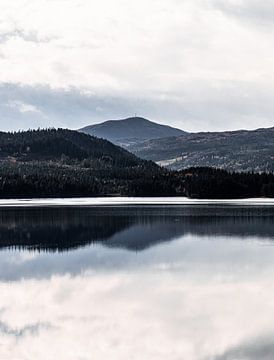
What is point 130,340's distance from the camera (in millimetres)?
27266

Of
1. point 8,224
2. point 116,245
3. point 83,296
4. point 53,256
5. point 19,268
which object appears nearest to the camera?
point 83,296

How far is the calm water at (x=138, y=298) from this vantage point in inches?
1031

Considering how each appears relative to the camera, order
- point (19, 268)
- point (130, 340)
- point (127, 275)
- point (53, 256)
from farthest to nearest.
Result: point (53, 256)
point (19, 268)
point (127, 275)
point (130, 340)

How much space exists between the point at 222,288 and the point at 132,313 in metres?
8.36

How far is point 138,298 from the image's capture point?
35.7 metres

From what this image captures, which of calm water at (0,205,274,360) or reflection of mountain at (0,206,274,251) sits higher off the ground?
reflection of mountain at (0,206,274,251)

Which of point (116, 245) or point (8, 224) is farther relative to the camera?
point (8, 224)

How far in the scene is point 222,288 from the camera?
3859cm

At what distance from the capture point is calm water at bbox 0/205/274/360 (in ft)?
85.9

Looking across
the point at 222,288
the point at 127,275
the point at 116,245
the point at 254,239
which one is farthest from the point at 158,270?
the point at 254,239

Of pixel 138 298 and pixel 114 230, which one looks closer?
pixel 138 298

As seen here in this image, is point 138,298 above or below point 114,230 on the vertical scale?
below

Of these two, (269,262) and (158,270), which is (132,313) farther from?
(269,262)

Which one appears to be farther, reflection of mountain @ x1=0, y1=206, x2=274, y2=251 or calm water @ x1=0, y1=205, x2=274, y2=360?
reflection of mountain @ x1=0, y1=206, x2=274, y2=251
